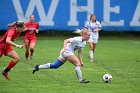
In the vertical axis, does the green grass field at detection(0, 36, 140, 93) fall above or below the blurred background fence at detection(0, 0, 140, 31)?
above

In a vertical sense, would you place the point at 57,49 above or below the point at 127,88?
below

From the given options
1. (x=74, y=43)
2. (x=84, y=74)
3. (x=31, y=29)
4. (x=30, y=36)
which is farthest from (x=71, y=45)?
(x=31, y=29)

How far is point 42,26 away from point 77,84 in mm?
21389

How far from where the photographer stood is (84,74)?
808 inches

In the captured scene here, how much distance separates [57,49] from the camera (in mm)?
31547

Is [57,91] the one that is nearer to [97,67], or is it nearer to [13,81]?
[13,81]

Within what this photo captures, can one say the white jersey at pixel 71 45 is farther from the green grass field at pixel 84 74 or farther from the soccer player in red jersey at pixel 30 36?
the soccer player in red jersey at pixel 30 36

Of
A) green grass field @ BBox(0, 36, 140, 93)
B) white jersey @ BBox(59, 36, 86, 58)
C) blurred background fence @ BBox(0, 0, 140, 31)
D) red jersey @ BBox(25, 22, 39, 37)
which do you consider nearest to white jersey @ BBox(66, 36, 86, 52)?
white jersey @ BBox(59, 36, 86, 58)

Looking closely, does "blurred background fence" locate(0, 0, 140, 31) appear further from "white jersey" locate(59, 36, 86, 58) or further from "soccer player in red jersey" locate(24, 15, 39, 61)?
"white jersey" locate(59, 36, 86, 58)

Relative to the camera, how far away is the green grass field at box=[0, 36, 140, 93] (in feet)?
54.9

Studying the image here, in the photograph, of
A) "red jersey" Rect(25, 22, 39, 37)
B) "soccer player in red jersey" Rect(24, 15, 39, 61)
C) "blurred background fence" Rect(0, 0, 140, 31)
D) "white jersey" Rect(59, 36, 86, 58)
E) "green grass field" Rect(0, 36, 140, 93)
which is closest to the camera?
"green grass field" Rect(0, 36, 140, 93)

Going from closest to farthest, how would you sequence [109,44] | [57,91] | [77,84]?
[57,91] → [77,84] → [109,44]

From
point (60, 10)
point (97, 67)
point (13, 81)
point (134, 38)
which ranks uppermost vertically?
point (13, 81)

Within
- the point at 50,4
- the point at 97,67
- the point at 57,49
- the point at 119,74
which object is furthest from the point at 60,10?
the point at 119,74
